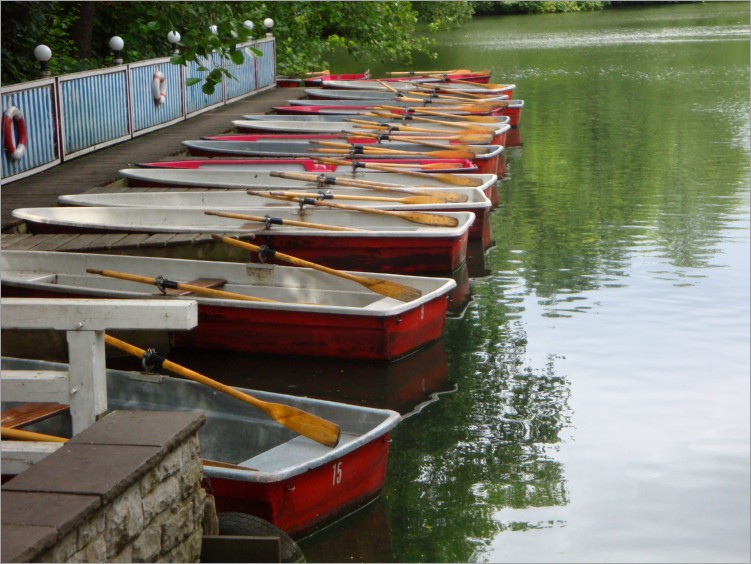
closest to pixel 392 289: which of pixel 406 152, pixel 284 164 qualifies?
pixel 284 164

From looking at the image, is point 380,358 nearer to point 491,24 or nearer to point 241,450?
point 241,450

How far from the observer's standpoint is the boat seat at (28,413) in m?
5.07

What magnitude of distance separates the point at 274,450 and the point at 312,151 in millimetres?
8437

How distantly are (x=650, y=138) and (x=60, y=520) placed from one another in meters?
16.3

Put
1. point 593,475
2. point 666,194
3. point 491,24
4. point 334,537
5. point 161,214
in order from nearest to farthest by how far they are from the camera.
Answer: point 334,537, point 593,475, point 161,214, point 666,194, point 491,24

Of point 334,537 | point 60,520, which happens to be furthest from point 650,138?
point 60,520

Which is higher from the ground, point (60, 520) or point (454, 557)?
point (60, 520)

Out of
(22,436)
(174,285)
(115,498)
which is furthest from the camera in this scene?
(174,285)

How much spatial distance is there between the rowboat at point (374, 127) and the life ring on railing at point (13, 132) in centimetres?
424

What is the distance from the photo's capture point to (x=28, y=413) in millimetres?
5188

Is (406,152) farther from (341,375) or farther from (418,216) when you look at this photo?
(341,375)

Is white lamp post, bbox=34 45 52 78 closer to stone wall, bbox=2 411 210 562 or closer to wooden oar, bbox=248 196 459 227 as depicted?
wooden oar, bbox=248 196 459 227

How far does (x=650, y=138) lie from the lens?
18297 millimetres

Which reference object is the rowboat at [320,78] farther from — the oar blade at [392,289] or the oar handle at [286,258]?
the oar blade at [392,289]
